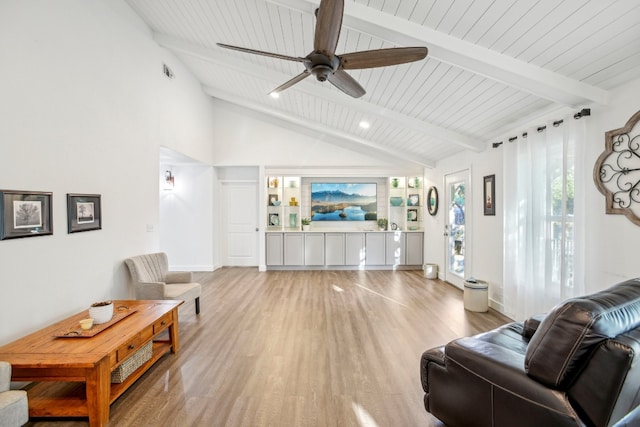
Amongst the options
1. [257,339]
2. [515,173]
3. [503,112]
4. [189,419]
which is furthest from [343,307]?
[503,112]

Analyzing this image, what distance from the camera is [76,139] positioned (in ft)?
9.11

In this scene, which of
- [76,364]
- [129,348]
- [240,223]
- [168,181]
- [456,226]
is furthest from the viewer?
[240,223]

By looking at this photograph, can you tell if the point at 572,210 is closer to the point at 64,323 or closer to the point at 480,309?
the point at 480,309

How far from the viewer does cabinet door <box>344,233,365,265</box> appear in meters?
6.62

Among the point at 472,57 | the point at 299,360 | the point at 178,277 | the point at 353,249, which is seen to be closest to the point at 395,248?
the point at 353,249

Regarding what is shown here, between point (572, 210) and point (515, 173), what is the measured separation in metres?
0.87

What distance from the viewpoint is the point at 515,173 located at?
11.3ft

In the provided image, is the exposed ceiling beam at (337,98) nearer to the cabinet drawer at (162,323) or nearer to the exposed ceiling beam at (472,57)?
the exposed ceiling beam at (472,57)

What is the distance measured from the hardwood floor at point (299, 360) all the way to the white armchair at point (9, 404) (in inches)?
16.5

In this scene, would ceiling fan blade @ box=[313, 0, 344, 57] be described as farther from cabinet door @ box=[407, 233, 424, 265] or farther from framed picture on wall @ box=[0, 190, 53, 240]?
cabinet door @ box=[407, 233, 424, 265]

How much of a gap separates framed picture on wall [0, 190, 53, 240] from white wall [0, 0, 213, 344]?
57 mm

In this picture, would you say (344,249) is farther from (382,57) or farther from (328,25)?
(328,25)

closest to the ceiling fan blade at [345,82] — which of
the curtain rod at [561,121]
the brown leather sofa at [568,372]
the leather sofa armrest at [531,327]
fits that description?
the curtain rod at [561,121]

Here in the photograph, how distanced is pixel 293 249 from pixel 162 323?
406 cm
